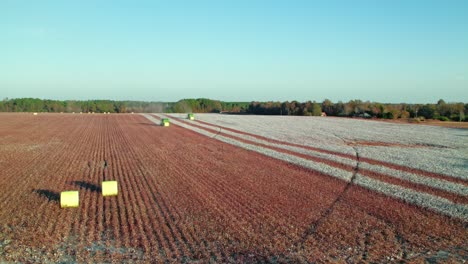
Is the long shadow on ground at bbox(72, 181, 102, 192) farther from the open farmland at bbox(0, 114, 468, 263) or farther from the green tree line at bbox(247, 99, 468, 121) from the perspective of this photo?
the green tree line at bbox(247, 99, 468, 121)

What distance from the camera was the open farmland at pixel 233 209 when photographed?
31.2 feet

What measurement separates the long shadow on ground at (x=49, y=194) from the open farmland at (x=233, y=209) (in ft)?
0.47

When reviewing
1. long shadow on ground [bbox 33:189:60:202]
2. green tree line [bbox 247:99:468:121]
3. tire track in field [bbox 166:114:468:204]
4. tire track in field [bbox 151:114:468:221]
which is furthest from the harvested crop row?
green tree line [bbox 247:99:468:121]

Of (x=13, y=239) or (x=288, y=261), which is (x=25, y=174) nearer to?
(x=13, y=239)

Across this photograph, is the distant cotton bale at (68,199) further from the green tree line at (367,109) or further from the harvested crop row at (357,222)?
the green tree line at (367,109)

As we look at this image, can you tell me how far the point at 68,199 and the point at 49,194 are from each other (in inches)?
90.4

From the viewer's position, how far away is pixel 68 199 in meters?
12.7

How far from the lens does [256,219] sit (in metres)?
11.9

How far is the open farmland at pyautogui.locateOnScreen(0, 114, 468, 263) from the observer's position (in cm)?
952

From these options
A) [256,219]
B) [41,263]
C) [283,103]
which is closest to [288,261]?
[256,219]

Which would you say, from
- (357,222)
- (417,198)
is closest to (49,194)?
(357,222)

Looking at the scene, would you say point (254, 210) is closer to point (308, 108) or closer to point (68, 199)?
point (68, 199)

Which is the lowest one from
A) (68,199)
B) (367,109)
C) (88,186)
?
(88,186)

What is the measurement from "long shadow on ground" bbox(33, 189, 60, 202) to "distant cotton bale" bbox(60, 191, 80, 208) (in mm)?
1171
